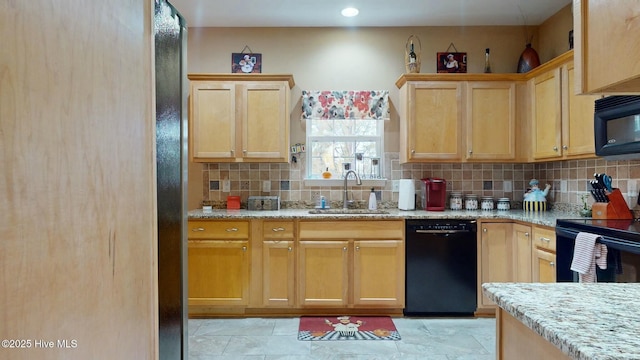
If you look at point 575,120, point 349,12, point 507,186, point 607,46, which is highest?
point 349,12

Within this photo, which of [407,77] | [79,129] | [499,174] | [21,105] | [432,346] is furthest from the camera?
[499,174]

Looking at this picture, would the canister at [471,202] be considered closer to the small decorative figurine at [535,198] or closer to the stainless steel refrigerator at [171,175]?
the small decorative figurine at [535,198]

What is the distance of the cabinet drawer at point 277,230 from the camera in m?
3.21

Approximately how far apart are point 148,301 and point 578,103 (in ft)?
10.3

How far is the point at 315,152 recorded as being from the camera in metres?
3.87

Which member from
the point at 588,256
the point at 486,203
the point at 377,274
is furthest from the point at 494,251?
the point at 588,256

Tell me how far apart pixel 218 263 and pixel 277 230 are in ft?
1.90

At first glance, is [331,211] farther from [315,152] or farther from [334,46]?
[334,46]

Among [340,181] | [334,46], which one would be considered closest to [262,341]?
[340,181]

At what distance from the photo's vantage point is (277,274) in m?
3.21

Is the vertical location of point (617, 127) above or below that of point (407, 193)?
above

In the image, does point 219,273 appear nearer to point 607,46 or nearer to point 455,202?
point 455,202

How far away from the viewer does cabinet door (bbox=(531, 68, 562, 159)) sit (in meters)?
3.02

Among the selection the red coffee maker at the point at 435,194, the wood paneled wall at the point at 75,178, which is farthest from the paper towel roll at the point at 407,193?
the wood paneled wall at the point at 75,178
